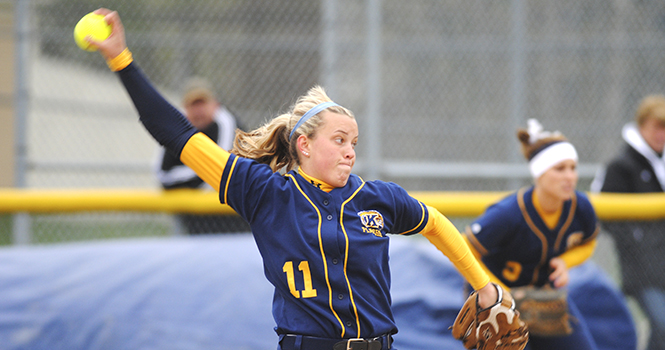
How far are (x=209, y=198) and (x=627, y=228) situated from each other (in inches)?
130

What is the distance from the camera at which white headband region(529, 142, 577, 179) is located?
379 centimetres

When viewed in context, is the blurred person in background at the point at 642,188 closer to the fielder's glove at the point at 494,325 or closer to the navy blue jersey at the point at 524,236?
the navy blue jersey at the point at 524,236

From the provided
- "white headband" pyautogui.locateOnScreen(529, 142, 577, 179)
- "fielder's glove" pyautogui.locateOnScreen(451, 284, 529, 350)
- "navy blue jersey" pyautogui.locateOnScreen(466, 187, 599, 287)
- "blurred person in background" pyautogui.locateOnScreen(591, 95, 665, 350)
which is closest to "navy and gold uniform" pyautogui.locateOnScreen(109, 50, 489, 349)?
"fielder's glove" pyautogui.locateOnScreen(451, 284, 529, 350)

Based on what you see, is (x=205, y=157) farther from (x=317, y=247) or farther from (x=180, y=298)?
(x=180, y=298)

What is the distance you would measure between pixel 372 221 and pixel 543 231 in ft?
5.77

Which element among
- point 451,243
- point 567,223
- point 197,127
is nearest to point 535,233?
point 567,223

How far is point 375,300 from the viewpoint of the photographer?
236cm

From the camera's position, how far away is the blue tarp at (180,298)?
175 inches

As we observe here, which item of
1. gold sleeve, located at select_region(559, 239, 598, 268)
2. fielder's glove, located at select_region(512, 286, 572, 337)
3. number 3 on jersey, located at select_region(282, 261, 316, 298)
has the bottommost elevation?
fielder's glove, located at select_region(512, 286, 572, 337)

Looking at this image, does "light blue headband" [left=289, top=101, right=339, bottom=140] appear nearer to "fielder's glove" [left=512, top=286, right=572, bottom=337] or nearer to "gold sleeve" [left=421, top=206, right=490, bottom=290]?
"gold sleeve" [left=421, top=206, right=490, bottom=290]

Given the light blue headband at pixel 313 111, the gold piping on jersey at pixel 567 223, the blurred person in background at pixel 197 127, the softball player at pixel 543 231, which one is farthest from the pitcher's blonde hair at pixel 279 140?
the blurred person in background at pixel 197 127

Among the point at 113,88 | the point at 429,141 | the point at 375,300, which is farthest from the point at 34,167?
the point at 375,300

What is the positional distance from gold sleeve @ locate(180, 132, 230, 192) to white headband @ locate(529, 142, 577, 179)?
2.19 metres

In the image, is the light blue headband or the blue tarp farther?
the blue tarp
